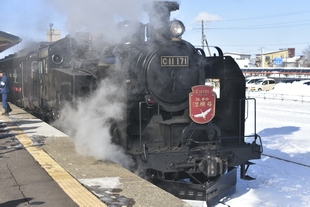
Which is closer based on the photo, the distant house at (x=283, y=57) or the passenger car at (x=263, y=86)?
the passenger car at (x=263, y=86)

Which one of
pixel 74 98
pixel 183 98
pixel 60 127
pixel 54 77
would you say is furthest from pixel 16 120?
pixel 183 98

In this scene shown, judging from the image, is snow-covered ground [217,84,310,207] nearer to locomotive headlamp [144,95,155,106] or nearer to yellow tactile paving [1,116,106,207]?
locomotive headlamp [144,95,155,106]

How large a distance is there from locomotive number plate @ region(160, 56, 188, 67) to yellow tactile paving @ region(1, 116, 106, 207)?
2162 mm

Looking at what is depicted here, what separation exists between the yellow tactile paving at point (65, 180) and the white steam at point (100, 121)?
0.68 m

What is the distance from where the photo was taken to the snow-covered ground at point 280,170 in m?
6.44

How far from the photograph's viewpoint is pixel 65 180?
185 inches

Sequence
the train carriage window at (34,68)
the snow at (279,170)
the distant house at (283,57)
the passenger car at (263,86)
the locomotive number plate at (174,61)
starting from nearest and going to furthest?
1. the locomotive number plate at (174,61)
2. the snow at (279,170)
3. the train carriage window at (34,68)
4. the passenger car at (263,86)
5. the distant house at (283,57)

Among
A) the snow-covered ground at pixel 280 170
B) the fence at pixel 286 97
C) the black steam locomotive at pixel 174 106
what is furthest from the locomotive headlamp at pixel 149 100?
the fence at pixel 286 97

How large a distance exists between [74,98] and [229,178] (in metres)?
2.94

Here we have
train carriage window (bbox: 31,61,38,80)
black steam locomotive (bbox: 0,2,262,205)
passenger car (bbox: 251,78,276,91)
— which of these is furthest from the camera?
passenger car (bbox: 251,78,276,91)

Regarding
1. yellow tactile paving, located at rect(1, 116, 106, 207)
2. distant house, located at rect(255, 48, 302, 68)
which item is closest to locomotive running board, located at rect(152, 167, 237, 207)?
yellow tactile paving, located at rect(1, 116, 106, 207)

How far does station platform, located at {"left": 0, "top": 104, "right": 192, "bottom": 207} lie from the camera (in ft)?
13.1

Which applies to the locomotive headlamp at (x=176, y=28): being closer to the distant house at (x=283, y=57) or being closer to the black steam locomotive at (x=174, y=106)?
the black steam locomotive at (x=174, y=106)

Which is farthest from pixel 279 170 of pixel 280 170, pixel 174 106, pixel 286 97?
pixel 286 97
